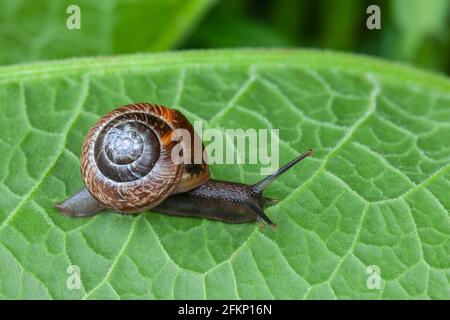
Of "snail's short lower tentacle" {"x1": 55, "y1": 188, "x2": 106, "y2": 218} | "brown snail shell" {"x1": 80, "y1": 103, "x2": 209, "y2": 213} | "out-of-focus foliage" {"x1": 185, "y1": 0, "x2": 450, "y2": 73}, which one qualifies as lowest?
"snail's short lower tentacle" {"x1": 55, "y1": 188, "x2": 106, "y2": 218}

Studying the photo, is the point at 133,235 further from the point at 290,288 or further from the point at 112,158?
the point at 290,288

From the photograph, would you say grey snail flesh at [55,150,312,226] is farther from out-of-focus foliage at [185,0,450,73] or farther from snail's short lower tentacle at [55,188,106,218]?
out-of-focus foliage at [185,0,450,73]

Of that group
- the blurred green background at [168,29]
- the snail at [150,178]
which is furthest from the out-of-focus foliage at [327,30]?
the snail at [150,178]

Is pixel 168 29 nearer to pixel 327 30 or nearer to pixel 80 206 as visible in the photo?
pixel 327 30

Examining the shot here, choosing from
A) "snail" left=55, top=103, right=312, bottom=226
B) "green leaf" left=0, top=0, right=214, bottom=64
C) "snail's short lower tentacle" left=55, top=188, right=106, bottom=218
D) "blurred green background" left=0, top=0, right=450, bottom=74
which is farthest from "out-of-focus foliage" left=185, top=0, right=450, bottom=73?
"snail's short lower tentacle" left=55, top=188, right=106, bottom=218

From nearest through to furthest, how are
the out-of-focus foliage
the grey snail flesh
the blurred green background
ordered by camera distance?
the grey snail flesh → the blurred green background → the out-of-focus foliage

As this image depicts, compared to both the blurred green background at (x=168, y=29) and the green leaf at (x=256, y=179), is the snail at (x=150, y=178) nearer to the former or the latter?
the green leaf at (x=256, y=179)
